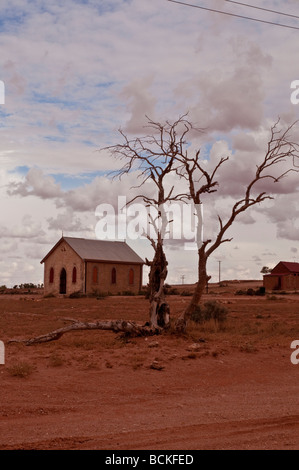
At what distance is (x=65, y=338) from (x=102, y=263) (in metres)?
35.1

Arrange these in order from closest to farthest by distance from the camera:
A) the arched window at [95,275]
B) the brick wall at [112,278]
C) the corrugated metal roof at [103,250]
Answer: the brick wall at [112,278], the arched window at [95,275], the corrugated metal roof at [103,250]

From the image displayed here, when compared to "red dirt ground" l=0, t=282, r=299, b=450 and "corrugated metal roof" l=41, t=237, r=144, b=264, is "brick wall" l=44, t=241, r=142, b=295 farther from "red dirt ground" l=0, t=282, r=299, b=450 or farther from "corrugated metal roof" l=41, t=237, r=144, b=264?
"red dirt ground" l=0, t=282, r=299, b=450

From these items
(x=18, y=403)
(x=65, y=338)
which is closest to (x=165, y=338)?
(x=65, y=338)

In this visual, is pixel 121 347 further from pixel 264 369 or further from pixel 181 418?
pixel 181 418

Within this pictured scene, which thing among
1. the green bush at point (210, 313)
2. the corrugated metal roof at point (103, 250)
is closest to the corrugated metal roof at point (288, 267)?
the corrugated metal roof at point (103, 250)

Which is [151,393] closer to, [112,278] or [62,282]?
[112,278]

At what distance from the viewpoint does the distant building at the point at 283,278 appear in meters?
73.3

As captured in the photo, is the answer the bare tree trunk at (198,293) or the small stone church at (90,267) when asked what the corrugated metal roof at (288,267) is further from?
the bare tree trunk at (198,293)

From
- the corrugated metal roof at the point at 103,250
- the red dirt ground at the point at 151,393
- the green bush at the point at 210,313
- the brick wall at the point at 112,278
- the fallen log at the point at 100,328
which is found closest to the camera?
the red dirt ground at the point at 151,393

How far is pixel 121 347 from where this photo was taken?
50.6ft

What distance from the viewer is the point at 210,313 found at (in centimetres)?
2312

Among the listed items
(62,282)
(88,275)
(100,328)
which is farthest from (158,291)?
(62,282)

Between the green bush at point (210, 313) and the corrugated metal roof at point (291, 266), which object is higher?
the corrugated metal roof at point (291, 266)

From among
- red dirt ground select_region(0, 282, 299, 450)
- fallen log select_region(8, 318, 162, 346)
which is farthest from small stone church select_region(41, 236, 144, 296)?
fallen log select_region(8, 318, 162, 346)
